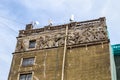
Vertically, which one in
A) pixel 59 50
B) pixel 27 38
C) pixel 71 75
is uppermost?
pixel 27 38

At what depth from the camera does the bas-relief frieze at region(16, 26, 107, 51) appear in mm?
28172

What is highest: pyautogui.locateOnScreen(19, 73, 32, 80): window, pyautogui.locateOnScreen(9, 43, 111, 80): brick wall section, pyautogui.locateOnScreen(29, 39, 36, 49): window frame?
pyautogui.locateOnScreen(29, 39, 36, 49): window frame

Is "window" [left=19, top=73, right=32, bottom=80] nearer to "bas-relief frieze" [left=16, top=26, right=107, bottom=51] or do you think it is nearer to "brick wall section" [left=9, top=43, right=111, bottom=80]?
"brick wall section" [left=9, top=43, right=111, bottom=80]

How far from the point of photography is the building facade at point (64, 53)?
85.2ft

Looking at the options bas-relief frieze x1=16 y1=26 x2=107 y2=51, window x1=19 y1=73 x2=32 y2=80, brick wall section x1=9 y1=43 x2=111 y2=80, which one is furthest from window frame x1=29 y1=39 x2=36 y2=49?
window x1=19 y1=73 x2=32 y2=80

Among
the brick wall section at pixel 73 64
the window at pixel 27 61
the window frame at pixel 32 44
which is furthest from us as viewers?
the window frame at pixel 32 44

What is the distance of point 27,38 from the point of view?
31109 mm

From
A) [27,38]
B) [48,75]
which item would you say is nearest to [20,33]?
[27,38]

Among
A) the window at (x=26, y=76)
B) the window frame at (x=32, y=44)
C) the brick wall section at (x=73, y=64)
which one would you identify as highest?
the window frame at (x=32, y=44)

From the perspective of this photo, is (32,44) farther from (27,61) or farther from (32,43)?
(27,61)

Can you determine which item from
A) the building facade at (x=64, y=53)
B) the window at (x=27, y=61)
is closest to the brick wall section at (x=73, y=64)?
the building facade at (x=64, y=53)

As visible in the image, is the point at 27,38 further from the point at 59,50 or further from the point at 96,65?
the point at 96,65

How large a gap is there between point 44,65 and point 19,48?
452 cm

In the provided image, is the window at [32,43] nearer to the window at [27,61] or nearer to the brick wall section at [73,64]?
the brick wall section at [73,64]
